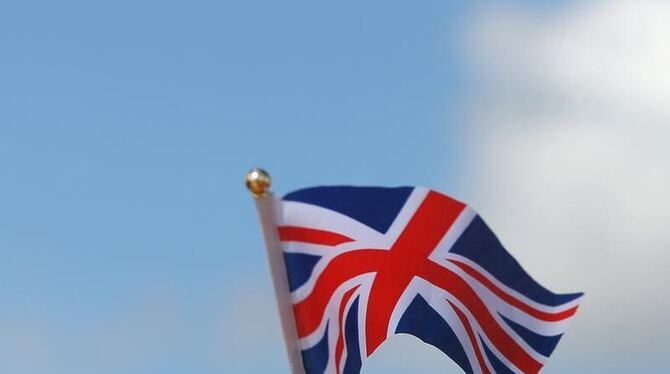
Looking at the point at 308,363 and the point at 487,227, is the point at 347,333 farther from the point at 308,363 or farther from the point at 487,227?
the point at 487,227

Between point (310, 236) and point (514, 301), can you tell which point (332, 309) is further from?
point (514, 301)

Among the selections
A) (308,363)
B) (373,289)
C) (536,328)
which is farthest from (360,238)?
(536,328)

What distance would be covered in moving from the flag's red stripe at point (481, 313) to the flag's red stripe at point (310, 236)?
2.11 metres

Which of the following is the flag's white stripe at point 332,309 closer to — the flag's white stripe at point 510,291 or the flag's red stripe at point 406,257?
the flag's red stripe at point 406,257

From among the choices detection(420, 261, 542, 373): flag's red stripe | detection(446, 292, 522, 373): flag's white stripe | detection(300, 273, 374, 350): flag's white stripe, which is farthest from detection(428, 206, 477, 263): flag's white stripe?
detection(300, 273, 374, 350): flag's white stripe

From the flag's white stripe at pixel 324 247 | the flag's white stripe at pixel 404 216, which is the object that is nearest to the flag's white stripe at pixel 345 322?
the flag's white stripe at pixel 324 247

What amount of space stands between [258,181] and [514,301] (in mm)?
6966

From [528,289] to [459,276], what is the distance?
1645 millimetres

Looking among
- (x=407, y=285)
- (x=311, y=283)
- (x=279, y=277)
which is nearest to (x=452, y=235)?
(x=407, y=285)

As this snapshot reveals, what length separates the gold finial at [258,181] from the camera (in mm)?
20750

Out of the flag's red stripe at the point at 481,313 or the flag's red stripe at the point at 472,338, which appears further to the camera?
the flag's red stripe at the point at 472,338

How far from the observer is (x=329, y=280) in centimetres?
2303

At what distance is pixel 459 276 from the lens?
25203 mm

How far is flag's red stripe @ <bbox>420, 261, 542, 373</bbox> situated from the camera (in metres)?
25.0
